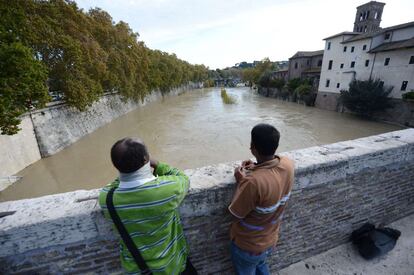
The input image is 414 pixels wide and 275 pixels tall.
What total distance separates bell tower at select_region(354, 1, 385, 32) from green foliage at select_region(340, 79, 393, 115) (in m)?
20.2

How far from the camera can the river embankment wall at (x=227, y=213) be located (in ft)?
4.21

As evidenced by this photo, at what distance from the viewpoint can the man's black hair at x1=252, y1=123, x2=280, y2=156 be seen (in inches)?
48.4

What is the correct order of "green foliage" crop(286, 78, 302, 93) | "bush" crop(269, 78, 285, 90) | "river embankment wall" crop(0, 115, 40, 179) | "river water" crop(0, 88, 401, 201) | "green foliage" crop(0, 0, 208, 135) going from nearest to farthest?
1. "green foliage" crop(0, 0, 208, 135)
2. "river embankment wall" crop(0, 115, 40, 179)
3. "river water" crop(0, 88, 401, 201)
4. "green foliage" crop(286, 78, 302, 93)
5. "bush" crop(269, 78, 285, 90)

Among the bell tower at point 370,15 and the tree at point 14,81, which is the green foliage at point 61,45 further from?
the bell tower at point 370,15

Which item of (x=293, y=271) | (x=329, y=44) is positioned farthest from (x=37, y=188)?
(x=329, y=44)

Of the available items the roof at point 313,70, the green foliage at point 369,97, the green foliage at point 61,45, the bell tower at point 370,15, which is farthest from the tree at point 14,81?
the bell tower at point 370,15

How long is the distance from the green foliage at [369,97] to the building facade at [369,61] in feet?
2.78

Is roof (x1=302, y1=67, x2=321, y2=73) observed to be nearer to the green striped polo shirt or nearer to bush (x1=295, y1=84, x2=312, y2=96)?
bush (x1=295, y1=84, x2=312, y2=96)

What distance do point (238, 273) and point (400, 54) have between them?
22.2 metres

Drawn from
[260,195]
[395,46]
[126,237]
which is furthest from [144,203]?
[395,46]

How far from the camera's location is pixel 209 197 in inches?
61.9

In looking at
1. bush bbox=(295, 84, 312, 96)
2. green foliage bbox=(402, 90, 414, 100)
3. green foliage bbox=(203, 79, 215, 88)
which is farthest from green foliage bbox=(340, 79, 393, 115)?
green foliage bbox=(203, 79, 215, 88)

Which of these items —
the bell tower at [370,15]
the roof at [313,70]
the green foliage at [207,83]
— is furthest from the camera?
the green foliage at [207,83]

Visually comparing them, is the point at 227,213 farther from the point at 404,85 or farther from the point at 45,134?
the point at 404,85
